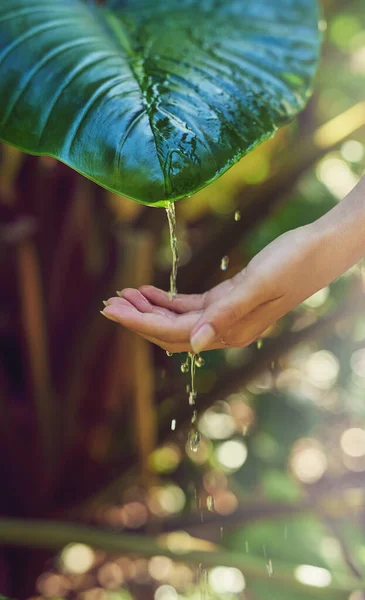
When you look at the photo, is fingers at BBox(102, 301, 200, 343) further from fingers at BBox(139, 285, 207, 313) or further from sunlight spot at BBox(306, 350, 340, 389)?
sunlight spot at BBox(306, 350, 340, 389)

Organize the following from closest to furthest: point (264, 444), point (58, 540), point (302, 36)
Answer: point (302, 36), point (58, 540), point (264, 444)

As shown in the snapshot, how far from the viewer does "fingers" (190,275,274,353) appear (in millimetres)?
405

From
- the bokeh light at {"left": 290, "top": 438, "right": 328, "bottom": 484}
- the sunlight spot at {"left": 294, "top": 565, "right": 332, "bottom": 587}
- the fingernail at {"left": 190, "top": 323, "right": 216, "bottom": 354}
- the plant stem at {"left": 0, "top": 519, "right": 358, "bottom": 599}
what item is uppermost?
the fingernail at {"left": 190, "top": 323, "right": 216, "bottom": 354}

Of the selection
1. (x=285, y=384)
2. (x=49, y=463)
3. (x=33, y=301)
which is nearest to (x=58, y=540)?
(x=49, y=463)

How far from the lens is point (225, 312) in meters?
0.41

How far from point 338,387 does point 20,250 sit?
104cm

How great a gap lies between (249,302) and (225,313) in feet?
0.06

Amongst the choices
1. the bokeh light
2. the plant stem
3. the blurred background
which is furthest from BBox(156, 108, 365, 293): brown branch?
the bokeh light

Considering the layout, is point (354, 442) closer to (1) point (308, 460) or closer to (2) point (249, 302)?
(1) point (308, 460)

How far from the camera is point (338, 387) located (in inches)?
67.0

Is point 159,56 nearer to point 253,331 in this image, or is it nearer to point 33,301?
point 253,331

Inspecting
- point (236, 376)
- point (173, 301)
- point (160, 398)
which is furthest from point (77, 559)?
point (173, 301)

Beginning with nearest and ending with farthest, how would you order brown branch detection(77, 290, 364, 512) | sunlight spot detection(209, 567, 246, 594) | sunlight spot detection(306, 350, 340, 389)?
1. brown branch detection(77, 290, 364, 512)
2. sunlight spot detection(209, 567, 246, 594)
3. sunlight spot detection(306, 350, 340, 389)

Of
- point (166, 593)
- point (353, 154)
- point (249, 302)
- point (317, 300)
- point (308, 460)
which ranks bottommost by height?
point (166, 593)
